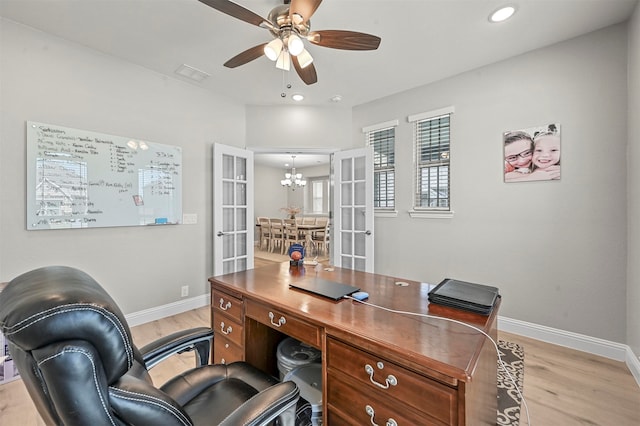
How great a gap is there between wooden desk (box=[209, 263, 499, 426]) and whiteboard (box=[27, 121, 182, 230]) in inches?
76.9

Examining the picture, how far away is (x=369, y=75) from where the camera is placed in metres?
3.17

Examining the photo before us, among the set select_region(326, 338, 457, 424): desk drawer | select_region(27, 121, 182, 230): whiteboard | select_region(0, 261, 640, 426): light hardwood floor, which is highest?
select_region(27, 121, 182, 230): whiteboard

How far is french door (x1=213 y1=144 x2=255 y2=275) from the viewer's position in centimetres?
350

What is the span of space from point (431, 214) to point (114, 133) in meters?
3.65

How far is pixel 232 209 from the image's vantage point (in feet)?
12.4

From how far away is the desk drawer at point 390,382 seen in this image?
2.79 ft

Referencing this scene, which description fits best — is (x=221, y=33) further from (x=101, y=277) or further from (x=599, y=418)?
(x=599, y=418)

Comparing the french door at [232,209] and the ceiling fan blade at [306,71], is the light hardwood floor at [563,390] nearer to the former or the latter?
the french door at [232,209]

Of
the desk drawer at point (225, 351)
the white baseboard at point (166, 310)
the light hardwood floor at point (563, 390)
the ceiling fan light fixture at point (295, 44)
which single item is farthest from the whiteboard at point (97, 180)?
the ceiling fan light fixture at point (295, 44)

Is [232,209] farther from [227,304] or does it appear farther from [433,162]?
[433,162]

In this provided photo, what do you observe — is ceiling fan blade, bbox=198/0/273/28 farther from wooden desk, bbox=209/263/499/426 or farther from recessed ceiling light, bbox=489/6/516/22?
recessed ceiling light, bbox=489/6/516/22

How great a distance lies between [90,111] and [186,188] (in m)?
1.15

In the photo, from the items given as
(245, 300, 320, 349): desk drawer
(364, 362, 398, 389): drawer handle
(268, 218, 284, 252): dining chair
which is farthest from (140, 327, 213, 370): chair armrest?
(268, 218, 284, 252): dining chair

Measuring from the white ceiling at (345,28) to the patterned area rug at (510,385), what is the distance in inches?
112
